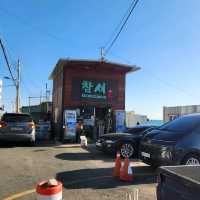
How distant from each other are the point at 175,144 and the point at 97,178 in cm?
209

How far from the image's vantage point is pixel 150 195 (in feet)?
23.3

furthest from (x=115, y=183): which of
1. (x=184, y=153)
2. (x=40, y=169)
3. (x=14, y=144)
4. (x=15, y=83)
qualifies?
(x=15, y=83)

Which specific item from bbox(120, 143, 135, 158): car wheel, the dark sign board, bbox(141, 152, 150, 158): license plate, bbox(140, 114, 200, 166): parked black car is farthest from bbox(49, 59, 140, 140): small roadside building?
bbox(140, 114, 200, 166): parked black car

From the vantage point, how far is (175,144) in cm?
887

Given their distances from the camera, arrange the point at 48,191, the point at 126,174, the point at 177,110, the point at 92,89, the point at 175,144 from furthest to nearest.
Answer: the point at 177,110 → the point at 92,89 → the point at 175,144 → the point at 126,174 → the point at 48,191

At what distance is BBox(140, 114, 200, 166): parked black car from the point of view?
873 centimetres

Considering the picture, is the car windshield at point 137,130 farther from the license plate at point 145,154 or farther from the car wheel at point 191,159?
the car wheel at point 191,159

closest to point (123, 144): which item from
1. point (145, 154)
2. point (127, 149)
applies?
point (127, 149)

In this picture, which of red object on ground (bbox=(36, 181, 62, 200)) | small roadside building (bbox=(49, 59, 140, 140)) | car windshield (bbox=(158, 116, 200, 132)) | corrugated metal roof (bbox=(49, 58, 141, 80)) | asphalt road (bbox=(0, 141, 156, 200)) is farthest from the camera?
small roadside building (bbox=(49, 59, 140, 140))

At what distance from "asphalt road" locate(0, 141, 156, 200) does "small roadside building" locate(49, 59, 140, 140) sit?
8.47 meters

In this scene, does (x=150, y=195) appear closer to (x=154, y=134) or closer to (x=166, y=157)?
(x=166, y=157)

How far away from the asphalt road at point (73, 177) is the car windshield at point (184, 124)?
132cm

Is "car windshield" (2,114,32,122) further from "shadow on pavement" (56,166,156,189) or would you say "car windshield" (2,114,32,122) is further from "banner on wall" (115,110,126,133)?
"shadow on pavement" (56,166,156,189)

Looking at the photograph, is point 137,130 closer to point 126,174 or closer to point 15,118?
point 15,118
